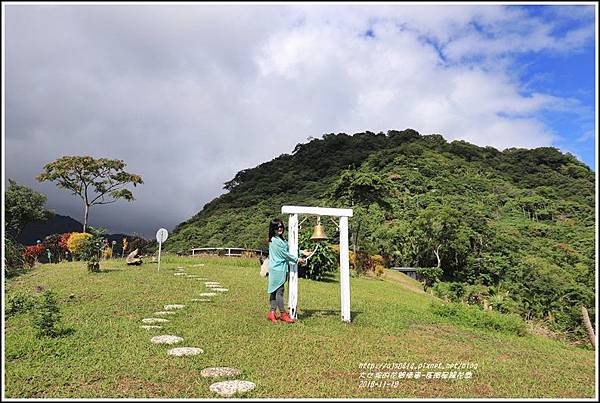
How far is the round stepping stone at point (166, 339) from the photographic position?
5.75 m

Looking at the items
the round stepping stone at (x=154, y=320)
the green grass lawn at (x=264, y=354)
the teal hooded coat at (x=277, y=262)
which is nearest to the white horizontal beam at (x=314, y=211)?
the teal hooded coat at (x=277, y=262)

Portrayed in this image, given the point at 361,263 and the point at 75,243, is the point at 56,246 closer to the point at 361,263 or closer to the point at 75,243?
the point at 75,243

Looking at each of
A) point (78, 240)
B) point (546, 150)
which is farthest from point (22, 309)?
point (546, 150)

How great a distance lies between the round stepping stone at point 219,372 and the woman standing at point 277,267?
2645 mm

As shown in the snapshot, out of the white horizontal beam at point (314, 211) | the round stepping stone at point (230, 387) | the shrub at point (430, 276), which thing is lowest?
the shrub at point (430, 276)

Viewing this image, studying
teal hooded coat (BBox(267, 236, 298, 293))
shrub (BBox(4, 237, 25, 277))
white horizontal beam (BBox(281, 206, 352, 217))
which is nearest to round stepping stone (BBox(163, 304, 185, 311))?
teal hooded coat (BBox(267, 236, 298, 293))

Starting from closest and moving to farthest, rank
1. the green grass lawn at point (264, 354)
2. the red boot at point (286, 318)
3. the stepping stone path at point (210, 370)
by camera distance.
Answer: the stepping stone path at point (210, 370) < the green grass lawn at point (264, 354) < the red boot at point (286, 318)

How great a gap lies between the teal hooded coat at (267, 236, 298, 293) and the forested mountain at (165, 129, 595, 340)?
13.2 m

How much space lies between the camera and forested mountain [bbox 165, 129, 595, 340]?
26.3m

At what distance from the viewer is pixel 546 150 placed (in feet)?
189

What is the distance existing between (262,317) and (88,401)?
4.48 m

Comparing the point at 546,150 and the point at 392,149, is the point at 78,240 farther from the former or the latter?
the point at 546,150

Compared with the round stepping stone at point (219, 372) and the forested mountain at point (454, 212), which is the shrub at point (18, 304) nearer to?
the round stepping stone at point (219, 372)

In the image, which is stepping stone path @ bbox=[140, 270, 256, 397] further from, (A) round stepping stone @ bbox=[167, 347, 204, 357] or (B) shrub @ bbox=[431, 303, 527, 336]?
(B) shrub @ bbox=[431, 303, 527, 336]
